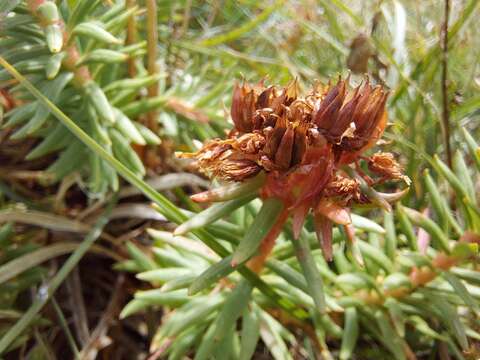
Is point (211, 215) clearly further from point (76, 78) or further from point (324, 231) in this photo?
point (76, 78)

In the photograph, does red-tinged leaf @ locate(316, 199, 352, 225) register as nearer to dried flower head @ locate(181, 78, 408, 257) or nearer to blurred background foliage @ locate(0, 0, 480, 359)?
dried flower head @ locate(181, 78, 408, 257)

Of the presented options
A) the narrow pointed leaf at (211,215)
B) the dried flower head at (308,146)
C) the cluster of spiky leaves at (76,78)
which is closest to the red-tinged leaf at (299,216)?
the dried flower head at (308,146)

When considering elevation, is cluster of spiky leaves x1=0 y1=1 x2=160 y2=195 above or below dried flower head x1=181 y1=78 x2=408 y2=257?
above

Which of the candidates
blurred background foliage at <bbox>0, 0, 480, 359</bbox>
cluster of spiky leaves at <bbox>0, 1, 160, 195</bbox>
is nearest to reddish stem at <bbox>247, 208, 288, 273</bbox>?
blurred background foliage at <bbox>0, 0, 480, 359</bbox>

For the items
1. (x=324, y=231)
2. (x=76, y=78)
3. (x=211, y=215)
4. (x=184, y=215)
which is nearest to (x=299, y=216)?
→ (x=324, y=231)

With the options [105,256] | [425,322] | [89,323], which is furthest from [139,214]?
[425,322]

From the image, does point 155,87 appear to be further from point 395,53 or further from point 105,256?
point 395,53
